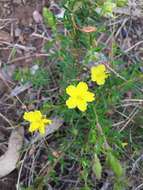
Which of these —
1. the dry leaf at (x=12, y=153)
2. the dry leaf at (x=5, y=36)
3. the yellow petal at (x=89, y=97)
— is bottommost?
the dry leaf at (x=12, y=153)

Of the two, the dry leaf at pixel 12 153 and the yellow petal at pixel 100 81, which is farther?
the dry leaf at pixel 12 153

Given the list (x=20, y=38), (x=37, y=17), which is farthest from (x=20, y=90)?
(x=37, y=17)

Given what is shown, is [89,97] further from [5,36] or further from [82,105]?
[5,36]

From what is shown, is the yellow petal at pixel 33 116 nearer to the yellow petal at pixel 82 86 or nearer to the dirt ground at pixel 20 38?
the yellow petal at pixel 82 86

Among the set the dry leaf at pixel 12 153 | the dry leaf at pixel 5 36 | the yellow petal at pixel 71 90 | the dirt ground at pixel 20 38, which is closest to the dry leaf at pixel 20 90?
the dirt ground at pixel 20 38

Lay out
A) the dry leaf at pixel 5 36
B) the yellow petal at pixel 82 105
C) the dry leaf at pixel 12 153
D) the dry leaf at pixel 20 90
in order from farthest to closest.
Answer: the dry leaf at pixel 5 36
the dry leaf at pixel 20 90
the dry leaf at pixel 12 153
the yellow petal at pixel 82 105

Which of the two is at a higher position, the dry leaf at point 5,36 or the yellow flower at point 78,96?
the yellow flower at point 78,96

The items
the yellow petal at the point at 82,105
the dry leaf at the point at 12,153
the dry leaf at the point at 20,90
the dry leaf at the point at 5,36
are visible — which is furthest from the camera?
the dry leaf at the point at 5,36
